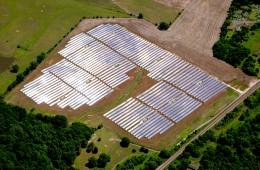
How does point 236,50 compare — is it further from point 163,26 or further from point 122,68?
point 122,68

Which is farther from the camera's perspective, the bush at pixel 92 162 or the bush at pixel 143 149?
the bush at pixel 143 149

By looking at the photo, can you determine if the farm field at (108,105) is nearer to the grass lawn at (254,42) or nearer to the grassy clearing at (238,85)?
the grassy clearing at (238,85)

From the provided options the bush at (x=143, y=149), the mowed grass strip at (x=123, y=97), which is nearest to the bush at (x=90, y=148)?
the mowed grass strip at (x=123, y=97)

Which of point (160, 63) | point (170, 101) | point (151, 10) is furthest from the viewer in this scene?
point (151, 10)

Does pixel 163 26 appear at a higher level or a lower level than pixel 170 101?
higher

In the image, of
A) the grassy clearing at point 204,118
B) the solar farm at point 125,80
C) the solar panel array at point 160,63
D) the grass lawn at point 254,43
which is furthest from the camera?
the grass lawn at point 254,43

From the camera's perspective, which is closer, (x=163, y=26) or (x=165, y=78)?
(x=165, y=78)

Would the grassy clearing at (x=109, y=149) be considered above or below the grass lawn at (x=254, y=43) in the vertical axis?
below

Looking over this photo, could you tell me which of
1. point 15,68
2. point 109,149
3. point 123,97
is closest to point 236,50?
point 123,97

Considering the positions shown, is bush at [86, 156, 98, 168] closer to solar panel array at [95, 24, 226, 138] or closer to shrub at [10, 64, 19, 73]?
solar panel array at [95, 24, 226, 138]
